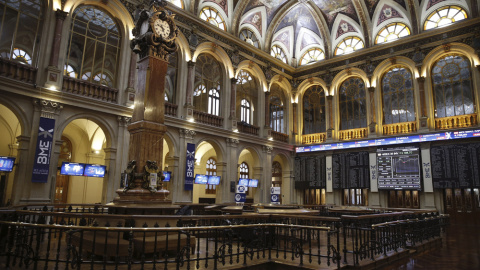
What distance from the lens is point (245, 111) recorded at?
21719 millimetres

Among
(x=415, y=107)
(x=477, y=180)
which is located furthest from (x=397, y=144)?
(x=477, y=180)

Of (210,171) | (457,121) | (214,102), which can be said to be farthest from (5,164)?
(457,121)

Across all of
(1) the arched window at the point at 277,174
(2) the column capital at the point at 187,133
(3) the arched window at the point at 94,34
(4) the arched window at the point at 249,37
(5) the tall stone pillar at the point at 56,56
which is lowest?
(1) the arched window at the point at 277,174

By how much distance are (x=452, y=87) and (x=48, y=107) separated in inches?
787

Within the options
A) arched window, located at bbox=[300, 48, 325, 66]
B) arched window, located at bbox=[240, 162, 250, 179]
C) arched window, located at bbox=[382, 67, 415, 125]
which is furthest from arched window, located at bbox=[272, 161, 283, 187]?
arched window, located at bbox=[382, 67, 415, 125]

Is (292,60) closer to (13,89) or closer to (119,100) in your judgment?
(119,100)

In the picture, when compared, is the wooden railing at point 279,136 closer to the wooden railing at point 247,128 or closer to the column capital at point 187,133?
the wooden railing at point 247,128

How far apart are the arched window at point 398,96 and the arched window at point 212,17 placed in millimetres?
10847

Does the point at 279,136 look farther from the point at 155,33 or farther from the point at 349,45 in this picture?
the point at 155,33

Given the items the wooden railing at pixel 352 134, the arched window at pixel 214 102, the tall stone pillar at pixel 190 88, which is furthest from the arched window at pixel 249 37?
the wooden railing at pixel 352 134

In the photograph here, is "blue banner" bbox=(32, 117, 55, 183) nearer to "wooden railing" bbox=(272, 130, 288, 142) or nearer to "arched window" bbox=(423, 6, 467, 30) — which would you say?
"wooden railing" bbox=(272, 130, 288, 142)

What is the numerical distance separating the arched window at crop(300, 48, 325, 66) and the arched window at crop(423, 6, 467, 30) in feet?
22.4

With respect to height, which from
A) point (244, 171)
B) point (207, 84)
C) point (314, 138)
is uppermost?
point (207, 84)

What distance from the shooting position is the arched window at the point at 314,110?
23062 millimetres
